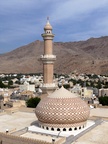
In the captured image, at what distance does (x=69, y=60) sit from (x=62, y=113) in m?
98.8

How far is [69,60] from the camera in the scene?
362 feet

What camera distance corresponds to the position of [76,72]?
101000 mm

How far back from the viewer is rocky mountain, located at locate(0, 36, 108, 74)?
100m

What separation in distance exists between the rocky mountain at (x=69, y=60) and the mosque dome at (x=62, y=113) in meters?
83.4

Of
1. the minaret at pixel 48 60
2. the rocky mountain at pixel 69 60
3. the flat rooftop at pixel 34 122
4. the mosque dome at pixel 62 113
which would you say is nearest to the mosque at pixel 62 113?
the mosque dome at pixel 62 113

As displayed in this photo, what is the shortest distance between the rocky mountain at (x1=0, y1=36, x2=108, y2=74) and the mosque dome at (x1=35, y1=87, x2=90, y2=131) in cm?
8343

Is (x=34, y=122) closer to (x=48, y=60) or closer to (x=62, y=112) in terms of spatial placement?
(x=62, y=112)

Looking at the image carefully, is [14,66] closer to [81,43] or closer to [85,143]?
[81,43]

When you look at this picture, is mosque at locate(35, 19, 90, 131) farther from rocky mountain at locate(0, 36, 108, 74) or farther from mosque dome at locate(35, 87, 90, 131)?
rocky mountain at locate(0, 36, 108, 74)

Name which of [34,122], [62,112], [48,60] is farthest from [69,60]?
[62,112]

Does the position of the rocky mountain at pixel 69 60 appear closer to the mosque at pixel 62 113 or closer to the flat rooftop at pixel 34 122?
the flat rooftop at pixel 34 122


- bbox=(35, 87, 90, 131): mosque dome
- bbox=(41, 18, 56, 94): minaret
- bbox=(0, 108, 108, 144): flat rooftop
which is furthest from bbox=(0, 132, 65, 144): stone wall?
bbox=(41, 18, 56, 94): minaret

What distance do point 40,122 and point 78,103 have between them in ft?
6.75

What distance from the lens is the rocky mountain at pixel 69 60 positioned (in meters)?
100
